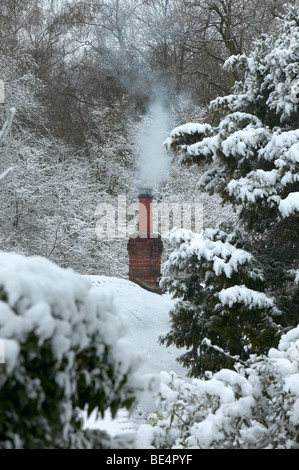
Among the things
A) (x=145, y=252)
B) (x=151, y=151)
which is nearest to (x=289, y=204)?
(x=145, y=252)

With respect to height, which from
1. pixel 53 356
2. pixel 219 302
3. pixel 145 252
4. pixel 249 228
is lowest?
pixel 219 302

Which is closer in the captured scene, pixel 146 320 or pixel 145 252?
pixel 146 320

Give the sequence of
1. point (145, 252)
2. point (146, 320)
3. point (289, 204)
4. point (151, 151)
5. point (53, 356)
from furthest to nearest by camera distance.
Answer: point (151, 151) → point (145, 252) → point (146, 320) → point (289, 204) → point (53, 356)

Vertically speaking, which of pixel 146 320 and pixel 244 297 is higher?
pixel 244 297

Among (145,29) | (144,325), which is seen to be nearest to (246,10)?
(145,29)

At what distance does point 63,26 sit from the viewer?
18.8 meters

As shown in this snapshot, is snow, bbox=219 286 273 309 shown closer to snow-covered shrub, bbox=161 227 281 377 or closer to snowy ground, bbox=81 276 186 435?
snow-covered shrub, bbox=161 227 281 377

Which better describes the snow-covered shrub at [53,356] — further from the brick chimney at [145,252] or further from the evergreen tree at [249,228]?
the brick chimney at [145,252]

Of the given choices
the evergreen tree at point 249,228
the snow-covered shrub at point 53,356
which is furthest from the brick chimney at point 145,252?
the snow-covered shrub at point 53,356

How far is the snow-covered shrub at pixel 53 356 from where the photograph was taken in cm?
170

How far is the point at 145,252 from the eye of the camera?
1084 centimetres

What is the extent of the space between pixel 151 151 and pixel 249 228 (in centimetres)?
1191

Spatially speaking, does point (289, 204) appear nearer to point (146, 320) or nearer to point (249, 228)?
point (249, 228)
